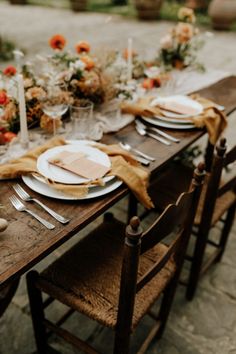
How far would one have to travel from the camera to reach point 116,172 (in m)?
1.41

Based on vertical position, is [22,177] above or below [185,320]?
above

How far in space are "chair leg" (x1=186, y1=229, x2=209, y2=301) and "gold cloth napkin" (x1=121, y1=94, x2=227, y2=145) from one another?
0.47m

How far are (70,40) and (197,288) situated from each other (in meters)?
6.00

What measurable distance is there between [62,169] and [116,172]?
196 mm

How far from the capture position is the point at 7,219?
1.23 m

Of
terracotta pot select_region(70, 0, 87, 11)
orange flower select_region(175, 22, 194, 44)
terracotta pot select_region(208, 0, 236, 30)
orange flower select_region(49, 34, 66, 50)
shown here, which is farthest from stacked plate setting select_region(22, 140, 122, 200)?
terracotta pot select_region(70, 0, 87, 11)

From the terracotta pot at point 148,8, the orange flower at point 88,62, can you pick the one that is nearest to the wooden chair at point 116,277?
the orange flower at point 88,62

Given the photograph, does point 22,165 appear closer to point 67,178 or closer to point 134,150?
point 67,178

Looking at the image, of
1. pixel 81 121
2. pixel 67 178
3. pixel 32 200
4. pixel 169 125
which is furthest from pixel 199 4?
pixel 32 200

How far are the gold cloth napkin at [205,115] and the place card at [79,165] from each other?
53 cm

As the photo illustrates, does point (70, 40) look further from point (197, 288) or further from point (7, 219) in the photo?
point (7, 219)

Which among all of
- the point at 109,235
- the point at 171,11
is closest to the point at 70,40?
the point at 171,11

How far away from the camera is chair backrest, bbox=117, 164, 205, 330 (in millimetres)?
1058

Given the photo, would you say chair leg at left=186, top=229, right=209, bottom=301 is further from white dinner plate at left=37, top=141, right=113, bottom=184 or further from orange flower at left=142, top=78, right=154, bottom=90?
orange flower at left=142, top=78, right=154, bottom=90
